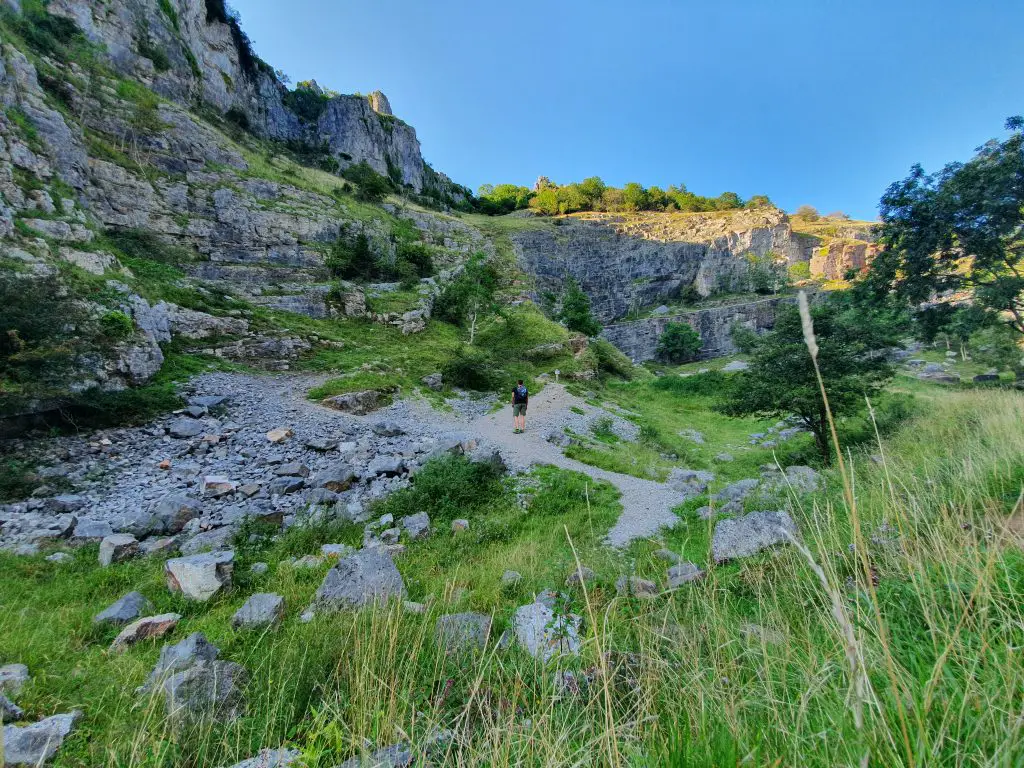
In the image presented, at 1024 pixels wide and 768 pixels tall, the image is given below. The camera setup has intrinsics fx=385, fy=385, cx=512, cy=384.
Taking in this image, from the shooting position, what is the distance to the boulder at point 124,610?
3348 millimetres

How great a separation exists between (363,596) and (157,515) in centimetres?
386

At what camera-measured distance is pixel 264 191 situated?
2908cm

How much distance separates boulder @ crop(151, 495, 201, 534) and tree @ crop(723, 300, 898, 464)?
41.4 ft

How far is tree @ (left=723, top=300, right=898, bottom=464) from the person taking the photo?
9938mm

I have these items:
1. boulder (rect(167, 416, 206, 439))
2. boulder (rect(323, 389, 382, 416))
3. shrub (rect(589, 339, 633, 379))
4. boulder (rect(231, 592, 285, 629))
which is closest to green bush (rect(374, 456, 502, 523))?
boulder (rect(231, 592, 285, 629))

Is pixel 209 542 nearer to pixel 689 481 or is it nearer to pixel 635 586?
pixel 635 586

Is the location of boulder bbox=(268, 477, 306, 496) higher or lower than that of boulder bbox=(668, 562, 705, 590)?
lower

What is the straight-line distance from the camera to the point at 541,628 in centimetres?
291

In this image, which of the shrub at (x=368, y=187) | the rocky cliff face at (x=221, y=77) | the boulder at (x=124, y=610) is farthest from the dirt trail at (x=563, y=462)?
the rocky cliff face at (x=221, y=77)

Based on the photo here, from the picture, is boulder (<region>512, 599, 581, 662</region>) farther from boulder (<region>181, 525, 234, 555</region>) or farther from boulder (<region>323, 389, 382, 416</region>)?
boulder (<region>323, 389, 382, 416</region>)

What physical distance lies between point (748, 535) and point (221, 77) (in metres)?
62.3

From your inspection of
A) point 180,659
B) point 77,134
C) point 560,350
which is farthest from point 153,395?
point 77,134

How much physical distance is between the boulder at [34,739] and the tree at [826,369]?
1230 cm

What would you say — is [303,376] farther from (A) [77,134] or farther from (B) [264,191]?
(B) [264,191]
